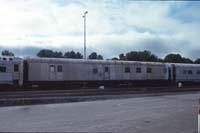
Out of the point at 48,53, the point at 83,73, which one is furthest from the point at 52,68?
the point at 48,53

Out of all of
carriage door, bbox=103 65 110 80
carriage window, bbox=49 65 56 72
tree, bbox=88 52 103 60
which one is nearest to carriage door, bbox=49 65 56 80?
carriage window, bbox=49 65 56 72

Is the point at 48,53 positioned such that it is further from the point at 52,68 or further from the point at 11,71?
the point at 11,71

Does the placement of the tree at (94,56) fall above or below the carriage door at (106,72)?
above

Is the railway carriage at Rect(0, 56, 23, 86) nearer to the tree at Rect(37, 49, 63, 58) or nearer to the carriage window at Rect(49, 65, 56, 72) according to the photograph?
the carriage window at Rect(49, 65, 56, 72)

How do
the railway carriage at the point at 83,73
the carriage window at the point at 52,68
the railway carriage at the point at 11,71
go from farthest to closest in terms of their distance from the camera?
1. the carriage window at the point at 52,68
2. the railway carriage at the point at 83,73
3. the railway carriage at the point at 11,71

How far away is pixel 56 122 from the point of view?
1096 cm

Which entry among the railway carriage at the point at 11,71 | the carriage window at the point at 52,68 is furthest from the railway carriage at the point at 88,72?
the railway carriage at the point at 11,71

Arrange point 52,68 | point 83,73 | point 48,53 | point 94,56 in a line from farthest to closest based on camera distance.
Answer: point 94,56 < point 48,53 < point 83,73 < point 52,68

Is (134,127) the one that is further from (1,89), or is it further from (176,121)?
(1,89)

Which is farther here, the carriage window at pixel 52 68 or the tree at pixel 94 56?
the tree at pixel 94 56

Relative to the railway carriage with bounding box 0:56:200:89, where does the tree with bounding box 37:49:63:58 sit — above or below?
above

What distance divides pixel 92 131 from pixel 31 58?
2272cm

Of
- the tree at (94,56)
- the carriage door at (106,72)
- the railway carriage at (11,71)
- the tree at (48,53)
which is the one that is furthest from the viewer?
the tree at (94,56)

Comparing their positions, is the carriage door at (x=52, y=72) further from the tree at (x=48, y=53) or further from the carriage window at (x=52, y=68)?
the tree at (x=48, y=53)
